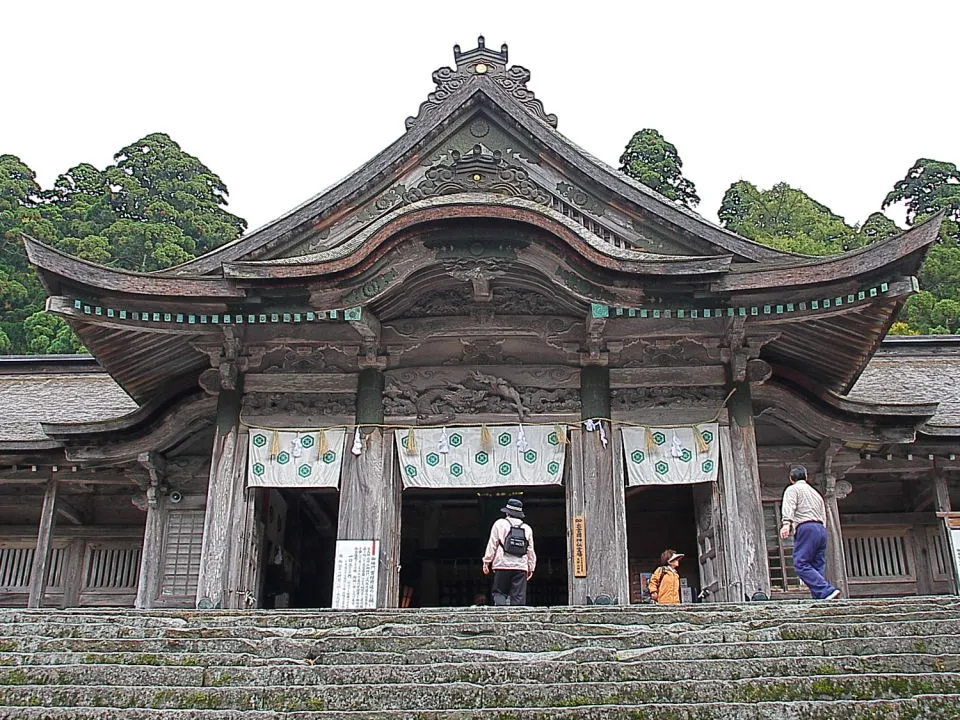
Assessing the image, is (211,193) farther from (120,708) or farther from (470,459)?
(120,708)

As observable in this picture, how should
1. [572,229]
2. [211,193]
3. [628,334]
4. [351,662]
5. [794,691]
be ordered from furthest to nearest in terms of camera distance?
[211,193]
[628,334]
[572,229]
[351,662]
[794,691]

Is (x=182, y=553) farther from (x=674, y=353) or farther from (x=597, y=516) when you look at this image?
(x=674, y=353)

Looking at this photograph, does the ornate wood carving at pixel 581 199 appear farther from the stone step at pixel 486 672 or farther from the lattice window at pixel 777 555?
the stone step at pixel 486 672

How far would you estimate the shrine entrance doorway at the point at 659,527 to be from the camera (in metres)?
16.4

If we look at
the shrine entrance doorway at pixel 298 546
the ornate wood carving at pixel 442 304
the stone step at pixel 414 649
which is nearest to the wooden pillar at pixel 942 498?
the ornate wood carving at pixel 442 304

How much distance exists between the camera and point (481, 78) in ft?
46.2

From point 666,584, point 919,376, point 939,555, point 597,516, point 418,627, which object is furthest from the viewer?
point 919,376

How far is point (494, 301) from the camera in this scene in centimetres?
1263

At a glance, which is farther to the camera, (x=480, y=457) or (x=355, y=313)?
(x=480, y=457)

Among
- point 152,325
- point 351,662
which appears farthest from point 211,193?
point 351,662

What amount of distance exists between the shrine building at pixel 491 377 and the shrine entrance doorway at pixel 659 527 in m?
1.53

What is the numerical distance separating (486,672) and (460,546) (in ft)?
40.5

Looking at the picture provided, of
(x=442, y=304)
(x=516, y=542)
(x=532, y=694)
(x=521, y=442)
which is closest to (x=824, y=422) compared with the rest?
(x=521, y=442)

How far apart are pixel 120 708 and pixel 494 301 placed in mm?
7876
